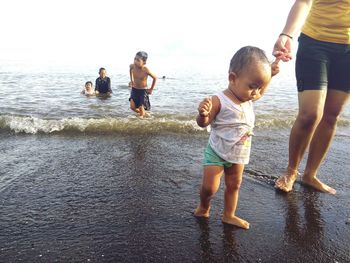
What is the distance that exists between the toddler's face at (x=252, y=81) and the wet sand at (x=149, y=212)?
1014 millimetres

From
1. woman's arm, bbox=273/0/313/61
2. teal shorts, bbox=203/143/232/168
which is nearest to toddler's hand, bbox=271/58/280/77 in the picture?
woman's arm, bbox=273/0/313/61

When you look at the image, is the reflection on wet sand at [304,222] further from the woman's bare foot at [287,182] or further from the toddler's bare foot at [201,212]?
the toddler's bare foot at [201,212]

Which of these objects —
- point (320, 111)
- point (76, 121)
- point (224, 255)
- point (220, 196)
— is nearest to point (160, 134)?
point (76, 121)

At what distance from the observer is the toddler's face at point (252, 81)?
7.70 ft

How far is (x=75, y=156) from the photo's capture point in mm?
4543

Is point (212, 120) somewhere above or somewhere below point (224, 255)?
above

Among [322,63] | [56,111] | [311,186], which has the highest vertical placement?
[322,63]

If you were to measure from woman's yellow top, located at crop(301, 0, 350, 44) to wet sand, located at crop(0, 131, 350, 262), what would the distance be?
1462 millimetres

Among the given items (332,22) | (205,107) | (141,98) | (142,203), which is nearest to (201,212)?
(142,203)

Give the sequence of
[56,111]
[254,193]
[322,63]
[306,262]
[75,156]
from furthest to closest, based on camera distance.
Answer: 1. [56,111]
2. [75,156]
3. [254,193]
4. [322,63]
5. [306,262]

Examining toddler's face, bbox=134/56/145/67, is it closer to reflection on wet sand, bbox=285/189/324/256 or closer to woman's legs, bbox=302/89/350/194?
woman's legs, bbox=302/89/350/194

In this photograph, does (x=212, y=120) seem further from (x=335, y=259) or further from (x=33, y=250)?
(x=33, y=250)

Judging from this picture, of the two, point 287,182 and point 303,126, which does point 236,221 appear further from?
point 303,126

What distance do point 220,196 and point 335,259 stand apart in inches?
46.5
